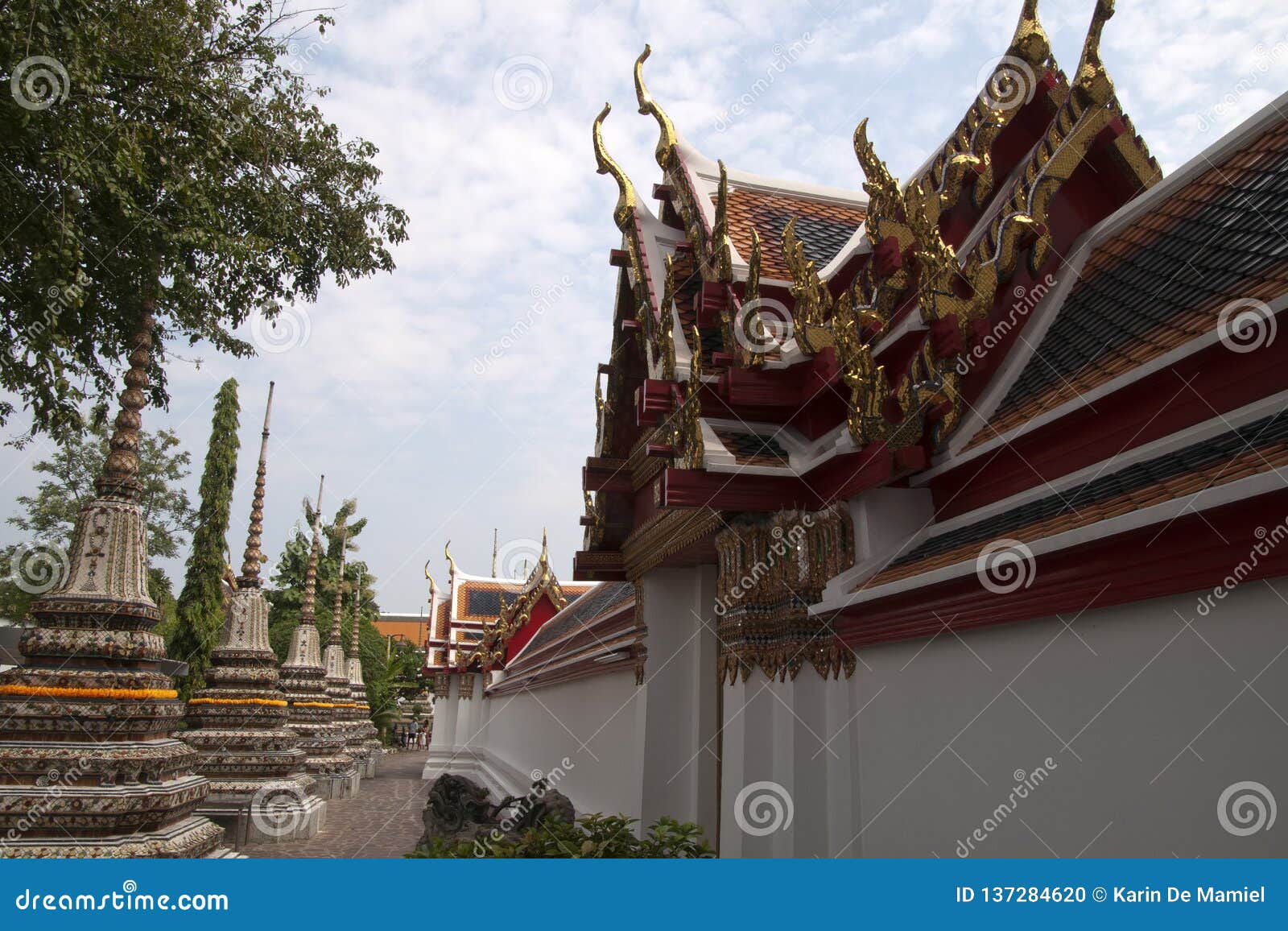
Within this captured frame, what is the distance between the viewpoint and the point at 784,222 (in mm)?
6500

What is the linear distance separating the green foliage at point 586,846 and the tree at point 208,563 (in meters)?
18.1

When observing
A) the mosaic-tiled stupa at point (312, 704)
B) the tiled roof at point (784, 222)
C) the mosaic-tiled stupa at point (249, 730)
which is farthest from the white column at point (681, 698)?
the mosaic-tiled stupa at point (312, 704)

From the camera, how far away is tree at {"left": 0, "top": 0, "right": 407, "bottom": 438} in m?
6.04

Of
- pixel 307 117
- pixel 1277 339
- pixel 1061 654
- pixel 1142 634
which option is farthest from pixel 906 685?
pixel 307 117

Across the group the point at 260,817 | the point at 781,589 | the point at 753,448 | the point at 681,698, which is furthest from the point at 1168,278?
the point at 260,817

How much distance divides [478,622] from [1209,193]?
86.0 feet

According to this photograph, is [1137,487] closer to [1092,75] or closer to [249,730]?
[1092,75]

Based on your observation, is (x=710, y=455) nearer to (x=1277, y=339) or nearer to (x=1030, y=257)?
(x=1030, y=257)

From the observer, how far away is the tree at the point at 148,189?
6.04 metres

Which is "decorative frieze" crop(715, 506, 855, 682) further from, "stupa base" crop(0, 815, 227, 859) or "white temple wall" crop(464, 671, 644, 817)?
"stupa base" crop(0, 815, 227, 859)

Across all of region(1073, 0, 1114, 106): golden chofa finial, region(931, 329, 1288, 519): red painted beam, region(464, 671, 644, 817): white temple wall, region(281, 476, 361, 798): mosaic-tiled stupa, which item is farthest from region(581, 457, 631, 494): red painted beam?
region(281, 476, 361, 798): mosaic-tiled stupa

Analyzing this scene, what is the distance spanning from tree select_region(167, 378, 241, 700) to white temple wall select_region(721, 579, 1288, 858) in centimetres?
1889

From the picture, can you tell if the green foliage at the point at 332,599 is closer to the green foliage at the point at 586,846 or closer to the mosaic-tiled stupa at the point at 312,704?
the mosaic-tiled stupa at the point at 312,704

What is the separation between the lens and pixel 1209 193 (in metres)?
3.73
